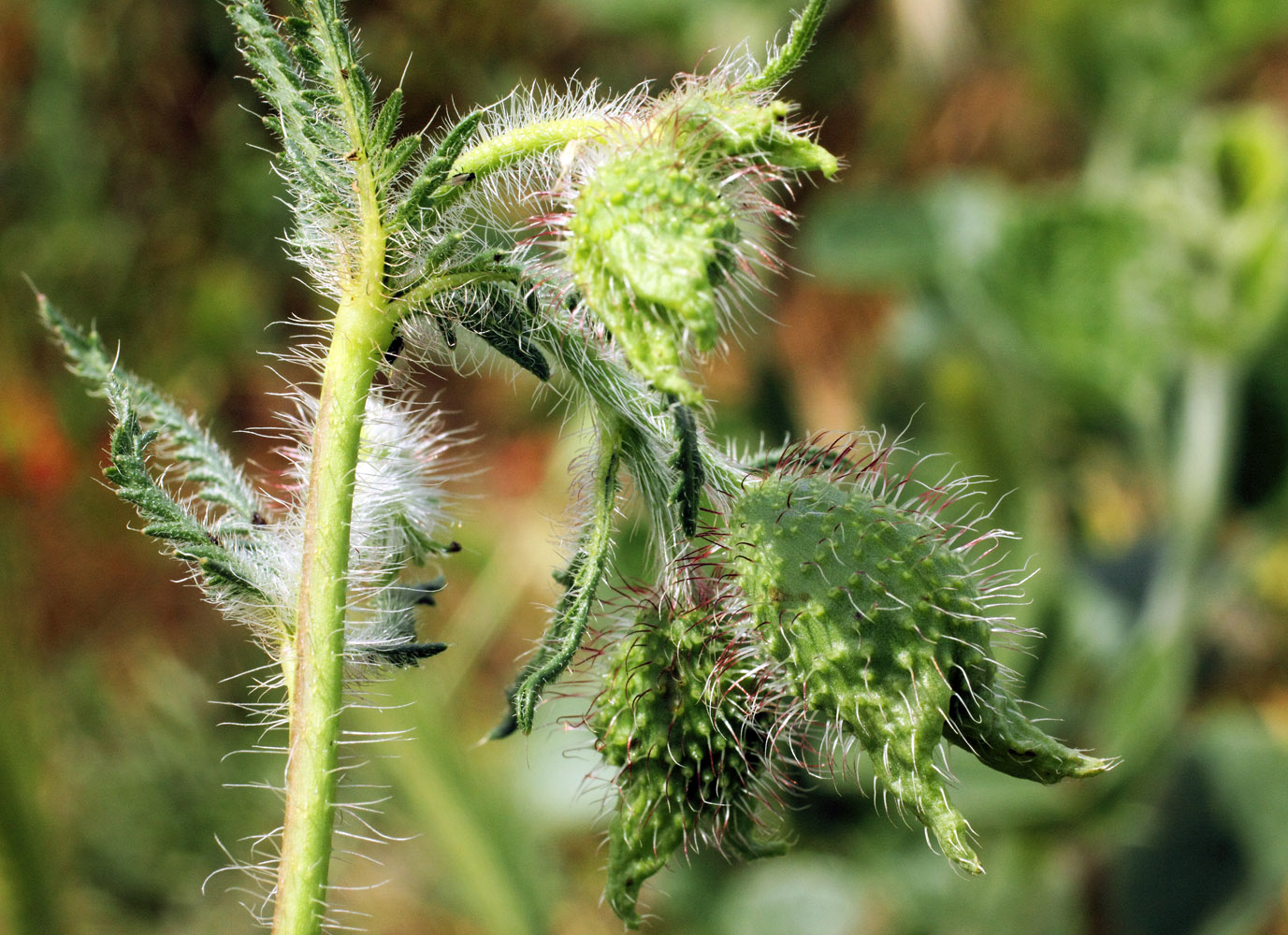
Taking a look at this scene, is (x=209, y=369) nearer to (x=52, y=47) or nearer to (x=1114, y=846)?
(x=52, y=47)

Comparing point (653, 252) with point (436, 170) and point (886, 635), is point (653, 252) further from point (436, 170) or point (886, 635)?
point (886, 635)

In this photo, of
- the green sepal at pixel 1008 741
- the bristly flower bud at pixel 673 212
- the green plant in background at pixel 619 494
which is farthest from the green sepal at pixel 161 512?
the green sepal at pixel 1008 741

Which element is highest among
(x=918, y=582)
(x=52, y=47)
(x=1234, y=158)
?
(x=52, y=47)

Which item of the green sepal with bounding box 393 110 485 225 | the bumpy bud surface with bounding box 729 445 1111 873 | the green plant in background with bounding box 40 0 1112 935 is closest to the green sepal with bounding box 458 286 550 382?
the green plant in background with bounding box 40 0 1112 935

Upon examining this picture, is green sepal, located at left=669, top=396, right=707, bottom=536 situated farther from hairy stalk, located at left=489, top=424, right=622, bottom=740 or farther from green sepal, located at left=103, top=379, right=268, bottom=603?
green sepal, located at left=103, top=379, right=268, bottom=603

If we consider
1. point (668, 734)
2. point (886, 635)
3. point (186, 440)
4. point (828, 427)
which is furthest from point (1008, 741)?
point (828, 427)

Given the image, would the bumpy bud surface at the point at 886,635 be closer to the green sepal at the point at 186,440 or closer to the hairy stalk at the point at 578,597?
the hairy stalk at the point at 578,597

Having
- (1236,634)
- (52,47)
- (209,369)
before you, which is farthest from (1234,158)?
(52,47)
